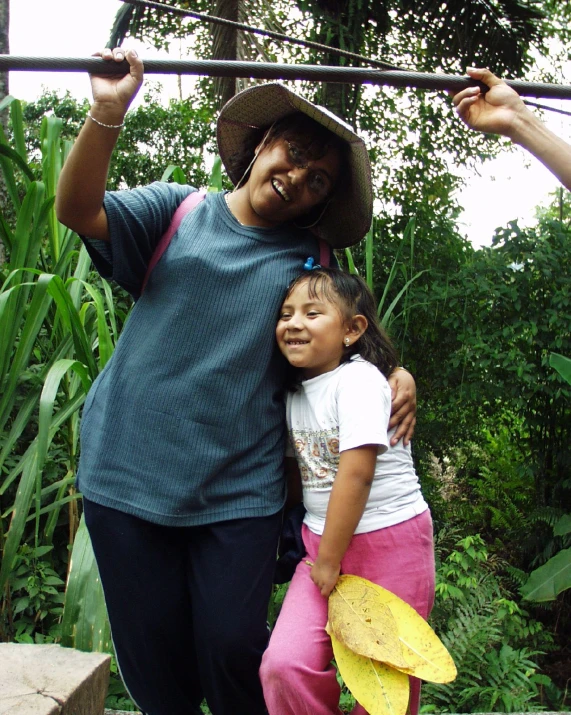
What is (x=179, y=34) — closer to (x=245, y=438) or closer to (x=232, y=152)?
(x=232, y=152)

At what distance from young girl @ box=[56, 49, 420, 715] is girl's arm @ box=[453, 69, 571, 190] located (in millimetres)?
261

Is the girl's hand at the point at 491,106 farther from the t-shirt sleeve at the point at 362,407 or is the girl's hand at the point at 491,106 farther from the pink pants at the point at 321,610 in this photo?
the pink pants at the point at 321,610

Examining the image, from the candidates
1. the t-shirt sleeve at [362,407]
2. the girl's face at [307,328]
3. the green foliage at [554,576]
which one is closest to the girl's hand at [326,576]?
the t-shirt sleeve at [362,407]

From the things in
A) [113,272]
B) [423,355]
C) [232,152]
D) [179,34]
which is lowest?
[423,355]

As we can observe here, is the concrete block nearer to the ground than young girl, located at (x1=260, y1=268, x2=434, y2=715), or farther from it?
nearer to the ground

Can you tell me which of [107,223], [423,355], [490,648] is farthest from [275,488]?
[423,355]

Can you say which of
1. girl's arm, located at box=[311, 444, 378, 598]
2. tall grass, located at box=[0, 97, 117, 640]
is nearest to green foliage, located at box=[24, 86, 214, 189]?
tall grass, located at box=[0, 97, 117, 640]

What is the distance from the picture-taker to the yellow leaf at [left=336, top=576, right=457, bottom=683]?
1.26 meters

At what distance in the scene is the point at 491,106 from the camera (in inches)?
51.3

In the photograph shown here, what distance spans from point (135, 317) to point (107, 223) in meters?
0.23

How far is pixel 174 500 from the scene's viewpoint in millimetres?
1379

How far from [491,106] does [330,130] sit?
34 centimetres

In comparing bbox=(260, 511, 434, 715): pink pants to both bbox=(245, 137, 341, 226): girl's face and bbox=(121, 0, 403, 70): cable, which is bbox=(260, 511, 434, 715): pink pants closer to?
bbox=(245, 137, 341, 226): girl's face

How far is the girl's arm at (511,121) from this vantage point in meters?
1.25
